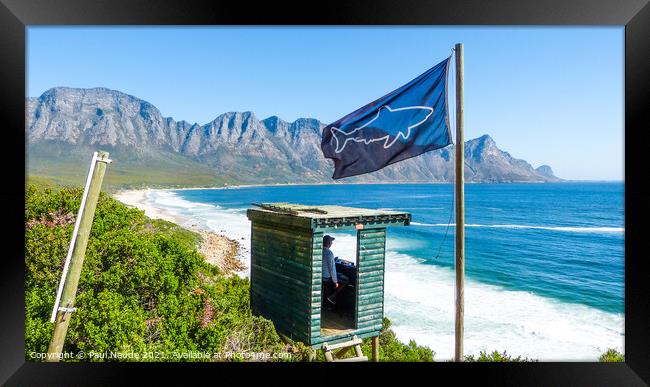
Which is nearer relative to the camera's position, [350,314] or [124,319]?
[124,319]

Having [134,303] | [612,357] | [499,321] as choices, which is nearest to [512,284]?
[499,321]

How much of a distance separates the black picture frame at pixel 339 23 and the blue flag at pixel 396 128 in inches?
29.5

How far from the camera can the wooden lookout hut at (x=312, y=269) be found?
233 inches

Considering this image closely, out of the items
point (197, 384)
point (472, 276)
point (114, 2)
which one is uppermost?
point (114, 2)

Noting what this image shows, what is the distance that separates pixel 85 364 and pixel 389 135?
14.6 feet

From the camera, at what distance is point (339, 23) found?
478cm

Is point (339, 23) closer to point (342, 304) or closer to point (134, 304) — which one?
point (134, 304)

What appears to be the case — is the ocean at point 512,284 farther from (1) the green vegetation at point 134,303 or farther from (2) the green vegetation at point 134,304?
(1) the green vegetation at point 134,303

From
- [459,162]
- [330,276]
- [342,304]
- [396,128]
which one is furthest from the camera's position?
[342,304]

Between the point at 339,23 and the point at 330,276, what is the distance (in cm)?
378

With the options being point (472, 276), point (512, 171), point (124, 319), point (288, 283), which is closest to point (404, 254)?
point (472, 276)

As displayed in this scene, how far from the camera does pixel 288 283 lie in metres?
6.41

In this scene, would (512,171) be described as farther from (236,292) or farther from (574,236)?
(236,292)

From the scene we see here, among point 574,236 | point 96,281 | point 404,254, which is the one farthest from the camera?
point 574,236
